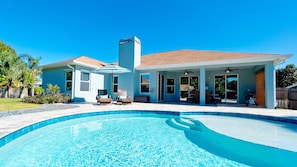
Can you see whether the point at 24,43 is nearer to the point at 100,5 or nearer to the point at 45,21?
the point at 45,21

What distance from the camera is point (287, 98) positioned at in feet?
35.2

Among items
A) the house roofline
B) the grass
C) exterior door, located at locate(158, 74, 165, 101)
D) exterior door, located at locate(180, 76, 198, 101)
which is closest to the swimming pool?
the grass

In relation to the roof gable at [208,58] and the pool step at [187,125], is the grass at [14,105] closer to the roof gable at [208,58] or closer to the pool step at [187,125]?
the pool step at [187,125]

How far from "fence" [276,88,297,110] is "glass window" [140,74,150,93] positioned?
9923 mm

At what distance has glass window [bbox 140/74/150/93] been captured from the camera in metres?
12.9

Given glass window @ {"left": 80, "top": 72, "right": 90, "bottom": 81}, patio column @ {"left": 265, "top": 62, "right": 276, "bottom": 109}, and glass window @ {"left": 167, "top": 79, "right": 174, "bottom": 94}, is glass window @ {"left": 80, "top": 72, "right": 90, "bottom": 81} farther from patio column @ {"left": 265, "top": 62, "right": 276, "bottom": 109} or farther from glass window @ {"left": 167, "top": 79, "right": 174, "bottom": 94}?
patio column @ {"left": 265, "top": 62, "right": 276, "bottom": 109}

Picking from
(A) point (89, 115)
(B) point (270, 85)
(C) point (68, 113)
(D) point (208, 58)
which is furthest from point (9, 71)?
(B) point (270, 85)

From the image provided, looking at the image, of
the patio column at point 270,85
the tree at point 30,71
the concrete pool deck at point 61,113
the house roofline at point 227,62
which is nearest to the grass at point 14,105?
the concrete pool deck at point 61,113

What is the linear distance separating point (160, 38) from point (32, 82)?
50.4 ft

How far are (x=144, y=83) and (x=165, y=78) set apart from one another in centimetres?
222

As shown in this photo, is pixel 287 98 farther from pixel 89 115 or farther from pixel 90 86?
pixel 90 86

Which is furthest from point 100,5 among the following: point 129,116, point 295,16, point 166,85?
point 295,16

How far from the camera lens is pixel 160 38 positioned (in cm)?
1800

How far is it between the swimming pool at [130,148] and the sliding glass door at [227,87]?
871 centimetres
